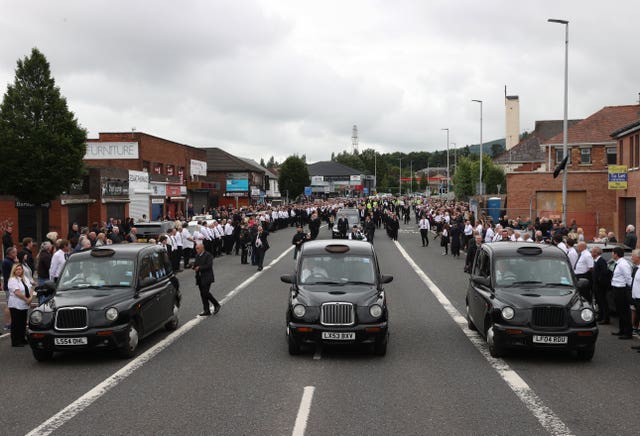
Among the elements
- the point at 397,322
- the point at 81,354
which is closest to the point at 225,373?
the point at 81,354

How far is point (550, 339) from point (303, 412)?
415cm

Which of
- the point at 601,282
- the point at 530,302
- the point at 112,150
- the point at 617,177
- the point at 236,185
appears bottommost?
the point at 601,282

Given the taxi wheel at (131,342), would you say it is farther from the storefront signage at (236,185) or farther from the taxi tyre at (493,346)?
the storefront signage at (236,185)

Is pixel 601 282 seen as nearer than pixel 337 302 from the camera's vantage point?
No

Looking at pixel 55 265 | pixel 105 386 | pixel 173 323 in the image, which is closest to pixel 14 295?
pixel 173 323

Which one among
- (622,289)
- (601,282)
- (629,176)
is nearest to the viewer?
(622,289)

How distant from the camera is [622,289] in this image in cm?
1155

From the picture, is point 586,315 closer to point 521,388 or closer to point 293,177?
point 521,388

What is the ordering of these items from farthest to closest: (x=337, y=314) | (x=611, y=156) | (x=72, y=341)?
(x=611, y=156) < (x=337, y=314) < (x=72, y=341)

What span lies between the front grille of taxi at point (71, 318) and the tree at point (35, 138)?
22.1 m

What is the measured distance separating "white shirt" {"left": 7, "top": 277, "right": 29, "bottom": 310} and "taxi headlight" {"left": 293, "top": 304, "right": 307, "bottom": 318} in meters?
4.77

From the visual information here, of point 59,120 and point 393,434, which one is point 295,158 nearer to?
point 59,120

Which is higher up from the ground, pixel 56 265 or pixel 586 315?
pixel 56 265

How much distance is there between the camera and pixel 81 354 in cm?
1073
